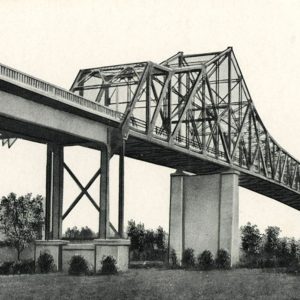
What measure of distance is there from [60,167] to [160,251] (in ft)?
166

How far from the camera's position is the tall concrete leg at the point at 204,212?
2434 inches

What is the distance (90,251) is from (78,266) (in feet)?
5.13

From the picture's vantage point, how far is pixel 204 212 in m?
63.6

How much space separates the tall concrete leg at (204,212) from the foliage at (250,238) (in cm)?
5082

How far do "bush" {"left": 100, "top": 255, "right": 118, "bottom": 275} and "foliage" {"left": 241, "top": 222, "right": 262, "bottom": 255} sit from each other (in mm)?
75644

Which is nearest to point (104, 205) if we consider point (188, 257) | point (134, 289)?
point (134, 289)

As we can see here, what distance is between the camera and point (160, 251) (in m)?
93.1

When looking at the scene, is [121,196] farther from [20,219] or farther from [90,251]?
[20,219]

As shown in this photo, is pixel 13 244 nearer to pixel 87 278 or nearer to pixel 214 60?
pixel 214 60

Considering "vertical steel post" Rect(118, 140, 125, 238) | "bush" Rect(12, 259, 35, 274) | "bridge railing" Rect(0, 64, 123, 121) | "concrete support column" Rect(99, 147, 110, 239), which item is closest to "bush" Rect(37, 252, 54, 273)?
"bush" Rect(12, 259, 35, 274)

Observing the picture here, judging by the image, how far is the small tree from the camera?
76.2 meters

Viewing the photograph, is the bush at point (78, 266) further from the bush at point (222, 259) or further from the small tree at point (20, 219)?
the small tree at point (20, 219)

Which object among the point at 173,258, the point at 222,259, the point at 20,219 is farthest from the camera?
the point at 20,219

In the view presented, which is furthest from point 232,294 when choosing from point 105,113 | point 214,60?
point 214,60
